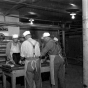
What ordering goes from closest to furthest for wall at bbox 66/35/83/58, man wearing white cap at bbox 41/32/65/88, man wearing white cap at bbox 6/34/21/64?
man wearing white cap at bbox 41/32/65/88
man wearing white cap at bbox 6/34/21/64
wall at bbox 66/35/83/58

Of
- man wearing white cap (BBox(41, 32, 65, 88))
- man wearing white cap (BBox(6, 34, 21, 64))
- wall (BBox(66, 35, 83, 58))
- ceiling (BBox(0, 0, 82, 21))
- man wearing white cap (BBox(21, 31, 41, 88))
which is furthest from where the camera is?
wall (BBox(66, 35, 83, 58))

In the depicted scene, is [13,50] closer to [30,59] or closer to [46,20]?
[30,59]

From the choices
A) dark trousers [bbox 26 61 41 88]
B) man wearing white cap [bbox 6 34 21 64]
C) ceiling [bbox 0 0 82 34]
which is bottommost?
dark trousers [bbox 26 61 41 88]

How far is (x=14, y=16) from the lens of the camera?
773cm

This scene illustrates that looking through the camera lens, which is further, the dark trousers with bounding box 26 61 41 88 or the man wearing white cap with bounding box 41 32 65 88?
the man wearing white cap with bounding box 41 32 65 88

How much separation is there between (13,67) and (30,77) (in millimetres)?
743

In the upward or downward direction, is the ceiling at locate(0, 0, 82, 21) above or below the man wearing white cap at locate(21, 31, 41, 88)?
above

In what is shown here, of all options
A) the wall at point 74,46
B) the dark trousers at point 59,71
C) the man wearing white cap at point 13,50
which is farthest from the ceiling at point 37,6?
the wall at point 74,46

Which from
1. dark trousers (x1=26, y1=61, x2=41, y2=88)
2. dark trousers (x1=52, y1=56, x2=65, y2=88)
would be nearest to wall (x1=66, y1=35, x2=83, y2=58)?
dark trousers (x1=52, y1=56, x2=65, y2=88)

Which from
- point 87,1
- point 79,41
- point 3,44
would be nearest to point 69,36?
point 79,41

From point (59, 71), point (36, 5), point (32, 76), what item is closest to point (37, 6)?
point (36, 5)

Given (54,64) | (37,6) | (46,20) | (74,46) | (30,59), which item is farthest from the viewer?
(74,46)

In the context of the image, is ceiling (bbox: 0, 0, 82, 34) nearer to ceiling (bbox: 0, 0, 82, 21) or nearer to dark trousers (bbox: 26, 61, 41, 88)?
ceiling (bbox: 0, 0, 82, 21)

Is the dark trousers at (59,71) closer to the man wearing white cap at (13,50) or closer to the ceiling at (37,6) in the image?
the man wearing white cap at (13,50)
